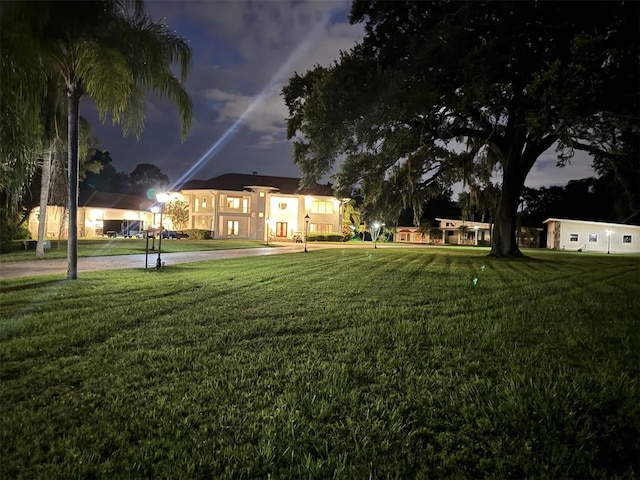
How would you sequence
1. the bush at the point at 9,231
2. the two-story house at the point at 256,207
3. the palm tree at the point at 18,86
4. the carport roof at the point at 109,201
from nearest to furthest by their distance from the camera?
the palm tree at the point at 18,86 → the bush at the point at 9,231 → the two-story house at the point at 256,207 → the carport roof at the point at 109,201

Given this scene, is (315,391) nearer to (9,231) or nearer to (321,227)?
(9,231)

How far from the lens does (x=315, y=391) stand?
299cm

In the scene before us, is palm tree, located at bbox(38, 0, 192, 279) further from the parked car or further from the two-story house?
the two-story house

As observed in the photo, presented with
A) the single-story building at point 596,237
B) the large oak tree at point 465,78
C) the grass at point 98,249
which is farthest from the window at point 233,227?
the single-story building at point 596,237

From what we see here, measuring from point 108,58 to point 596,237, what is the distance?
43.3 meters

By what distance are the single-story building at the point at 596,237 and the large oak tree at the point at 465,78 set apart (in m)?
25.9

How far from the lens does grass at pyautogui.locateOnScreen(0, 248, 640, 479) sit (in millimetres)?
2166

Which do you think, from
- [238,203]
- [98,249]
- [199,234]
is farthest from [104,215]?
[98,249]

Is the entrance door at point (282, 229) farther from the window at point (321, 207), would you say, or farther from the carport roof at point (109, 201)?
the carport roof at point (109, 201)

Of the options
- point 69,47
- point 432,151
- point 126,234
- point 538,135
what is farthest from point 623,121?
point 126,234

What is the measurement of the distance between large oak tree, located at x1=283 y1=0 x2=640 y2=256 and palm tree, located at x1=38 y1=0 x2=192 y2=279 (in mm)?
5017

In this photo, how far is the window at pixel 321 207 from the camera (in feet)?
132

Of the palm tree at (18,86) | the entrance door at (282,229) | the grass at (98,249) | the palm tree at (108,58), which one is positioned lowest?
the grass at (98,249)

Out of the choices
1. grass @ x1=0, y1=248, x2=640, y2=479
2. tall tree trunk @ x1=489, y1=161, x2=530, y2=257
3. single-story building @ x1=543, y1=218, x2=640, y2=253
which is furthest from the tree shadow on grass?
single-story building @ x1=543, y1=218, x2=640, y2=253
